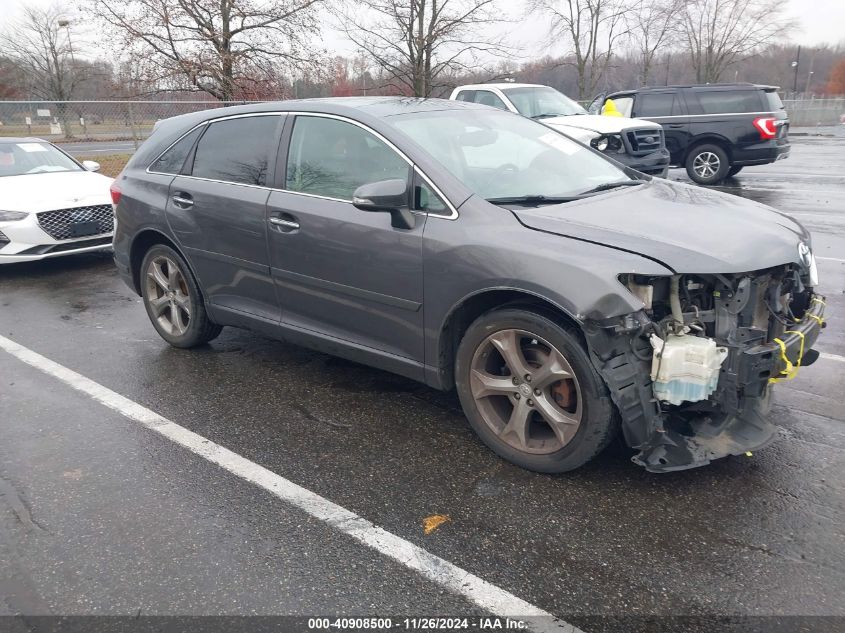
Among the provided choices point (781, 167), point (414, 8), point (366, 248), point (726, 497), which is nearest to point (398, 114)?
point (366, 248)

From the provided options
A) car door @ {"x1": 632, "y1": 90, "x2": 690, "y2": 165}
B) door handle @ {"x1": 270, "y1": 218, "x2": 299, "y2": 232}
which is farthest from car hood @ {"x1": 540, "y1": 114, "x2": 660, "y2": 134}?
door handle @ {"x1": 270, "y1": 218, "x2": 299, "y2": 232}

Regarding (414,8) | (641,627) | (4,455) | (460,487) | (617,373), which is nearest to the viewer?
(641,627)

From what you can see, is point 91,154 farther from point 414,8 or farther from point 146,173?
point 146,173

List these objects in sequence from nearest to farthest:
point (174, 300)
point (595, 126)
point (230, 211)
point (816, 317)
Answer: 1. point (816, 317)
2. point (230, 211)
3. point (174, 300)
4. point (595, 126)

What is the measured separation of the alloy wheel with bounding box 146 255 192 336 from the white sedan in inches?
119

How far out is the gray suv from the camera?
2.89 m

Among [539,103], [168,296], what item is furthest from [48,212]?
[539,103]

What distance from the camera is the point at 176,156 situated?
4895 mm

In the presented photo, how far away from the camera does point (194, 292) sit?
4.82 metres

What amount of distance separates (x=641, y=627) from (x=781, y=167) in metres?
16.9

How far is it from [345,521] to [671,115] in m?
13.1

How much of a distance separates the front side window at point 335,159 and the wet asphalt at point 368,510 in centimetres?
129

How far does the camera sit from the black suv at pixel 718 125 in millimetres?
13078

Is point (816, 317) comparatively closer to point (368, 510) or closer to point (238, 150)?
point (368, 510)
